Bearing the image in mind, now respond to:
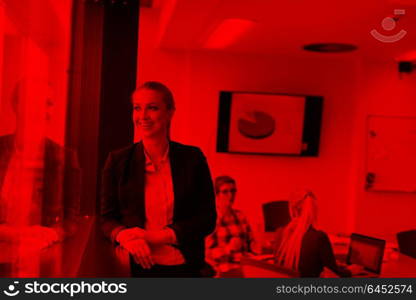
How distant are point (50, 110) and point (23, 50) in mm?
208

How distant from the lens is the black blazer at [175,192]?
0.97m

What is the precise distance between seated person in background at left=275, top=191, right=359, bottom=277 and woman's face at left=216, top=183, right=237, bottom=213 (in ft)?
0.75

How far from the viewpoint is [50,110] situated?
35.0 inches

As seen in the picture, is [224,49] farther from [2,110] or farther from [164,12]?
[2,110]

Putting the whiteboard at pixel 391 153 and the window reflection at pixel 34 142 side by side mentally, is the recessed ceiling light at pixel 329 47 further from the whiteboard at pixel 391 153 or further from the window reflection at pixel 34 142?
the window reflection at pixel 34 142

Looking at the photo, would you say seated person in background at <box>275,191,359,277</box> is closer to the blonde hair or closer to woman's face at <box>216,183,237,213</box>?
the blonde hair

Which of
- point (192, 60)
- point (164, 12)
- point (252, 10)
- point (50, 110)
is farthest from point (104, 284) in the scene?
point (252, 10)

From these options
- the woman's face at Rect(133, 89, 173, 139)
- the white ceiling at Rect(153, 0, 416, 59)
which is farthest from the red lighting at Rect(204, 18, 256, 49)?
the woman's face at Rect(133, 89, 173, 139)

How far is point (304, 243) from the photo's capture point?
5.76 ft

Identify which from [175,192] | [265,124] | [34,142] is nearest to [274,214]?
[265,124]

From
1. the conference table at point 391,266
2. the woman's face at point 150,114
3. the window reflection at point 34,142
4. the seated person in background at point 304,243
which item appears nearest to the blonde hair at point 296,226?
the seated person in background at point 304,243

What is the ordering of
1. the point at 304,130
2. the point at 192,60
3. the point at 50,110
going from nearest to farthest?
the point at 50,110 < the point at 192,60 < the point at 304,130

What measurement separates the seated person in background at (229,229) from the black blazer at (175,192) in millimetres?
432

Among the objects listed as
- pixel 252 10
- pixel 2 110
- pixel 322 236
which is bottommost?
pixel 322 236
